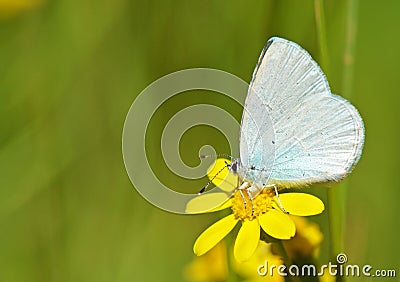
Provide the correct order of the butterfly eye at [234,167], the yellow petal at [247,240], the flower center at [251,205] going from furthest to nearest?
the butterfly eye at [234,167] < the flower center at [251,205] < the yellow petal at [247,240]

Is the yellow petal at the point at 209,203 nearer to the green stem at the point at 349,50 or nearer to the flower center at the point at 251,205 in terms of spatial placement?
the flower center at the point at 251,205

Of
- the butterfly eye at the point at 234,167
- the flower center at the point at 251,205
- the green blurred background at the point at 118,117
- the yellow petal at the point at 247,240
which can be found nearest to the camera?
the yellow petal at the point at 247,240

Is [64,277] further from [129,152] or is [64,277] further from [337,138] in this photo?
[337,138]

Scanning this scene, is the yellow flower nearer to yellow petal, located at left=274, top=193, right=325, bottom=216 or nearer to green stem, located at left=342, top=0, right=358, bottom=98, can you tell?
yellow petal, located at left=274, top=193, right=325, bottom=216

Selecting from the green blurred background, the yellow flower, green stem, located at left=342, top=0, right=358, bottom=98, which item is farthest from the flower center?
the green blurred background

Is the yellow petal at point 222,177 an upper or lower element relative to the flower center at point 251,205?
upper

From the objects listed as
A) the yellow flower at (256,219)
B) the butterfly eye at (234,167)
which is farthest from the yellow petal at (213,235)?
the butterfly eye at (234,167)

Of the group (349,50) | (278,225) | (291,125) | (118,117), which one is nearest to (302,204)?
(278,225)

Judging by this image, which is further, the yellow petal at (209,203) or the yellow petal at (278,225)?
the yellow petal at (209,203)
